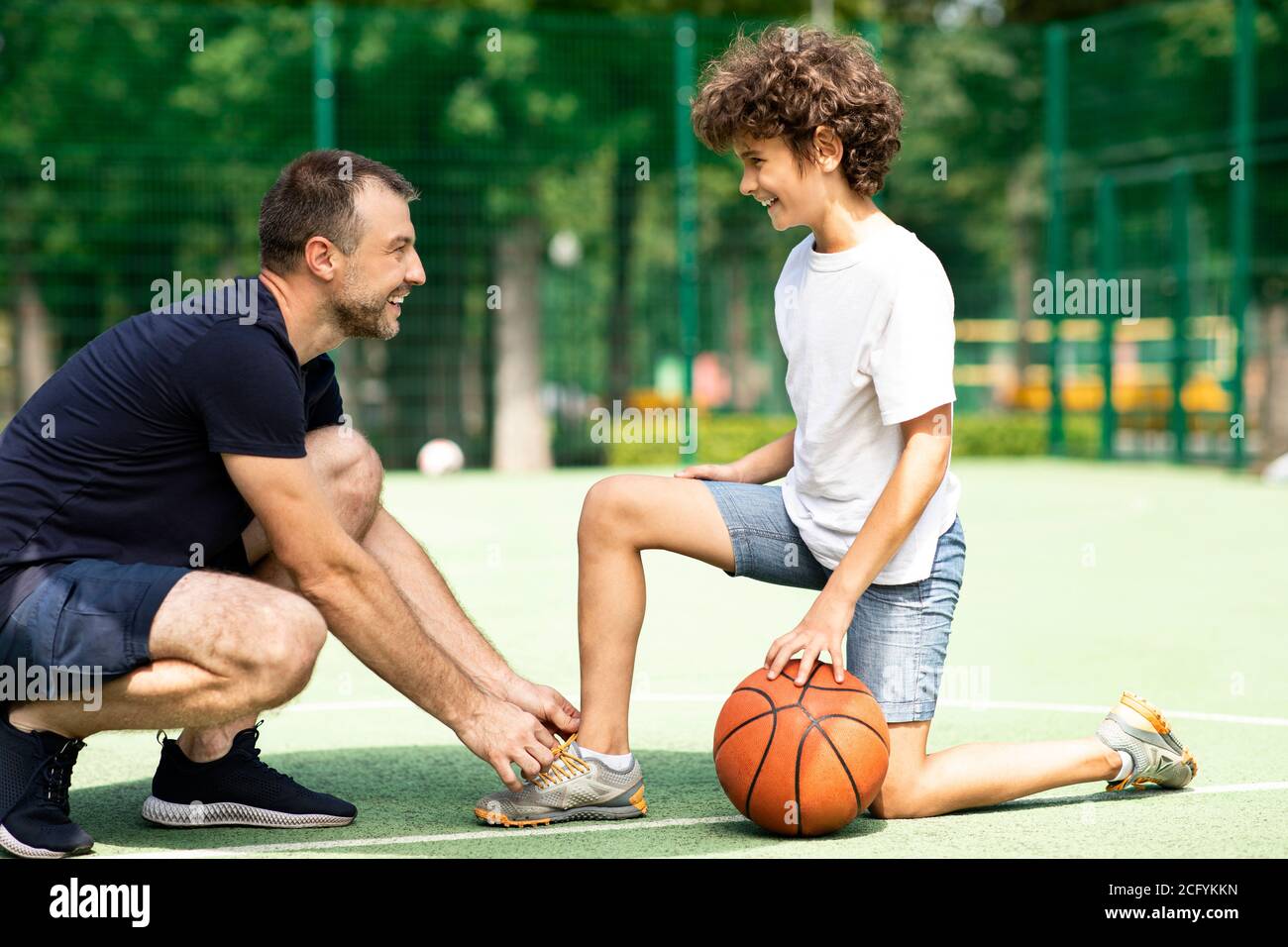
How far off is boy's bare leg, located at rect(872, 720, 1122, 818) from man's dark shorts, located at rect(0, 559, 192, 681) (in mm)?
1795

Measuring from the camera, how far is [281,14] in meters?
17.7

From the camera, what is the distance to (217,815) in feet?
14.2

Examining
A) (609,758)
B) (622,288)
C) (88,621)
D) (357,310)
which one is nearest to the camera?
(88,621)

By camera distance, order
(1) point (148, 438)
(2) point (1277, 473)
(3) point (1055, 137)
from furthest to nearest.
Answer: (3) point (1055, 137)
(2) point (1277, 473)
(1) point (148, 438)

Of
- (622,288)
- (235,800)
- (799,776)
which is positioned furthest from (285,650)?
(622,288)

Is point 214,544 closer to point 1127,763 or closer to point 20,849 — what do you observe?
point 20,849

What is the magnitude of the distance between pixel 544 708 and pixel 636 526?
526 mm

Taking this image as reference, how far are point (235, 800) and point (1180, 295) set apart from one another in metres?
14.8

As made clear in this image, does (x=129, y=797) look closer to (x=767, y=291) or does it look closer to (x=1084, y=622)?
(x=1084, y=622)

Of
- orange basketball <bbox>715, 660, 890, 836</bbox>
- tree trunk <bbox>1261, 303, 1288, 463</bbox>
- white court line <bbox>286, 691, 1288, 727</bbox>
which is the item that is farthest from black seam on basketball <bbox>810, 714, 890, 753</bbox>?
tree trunk <bbox>1261, 303, 1288, 463</bbox>

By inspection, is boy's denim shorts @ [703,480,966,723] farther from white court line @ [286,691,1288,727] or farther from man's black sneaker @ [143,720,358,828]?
white court line @ [286,691,1288,727]

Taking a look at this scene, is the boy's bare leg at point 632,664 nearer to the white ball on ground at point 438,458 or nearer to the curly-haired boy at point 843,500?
the curly-haired boy at point 843,500

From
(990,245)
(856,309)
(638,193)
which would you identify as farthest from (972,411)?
(856,309)

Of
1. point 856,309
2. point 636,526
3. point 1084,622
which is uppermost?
point 856,309
